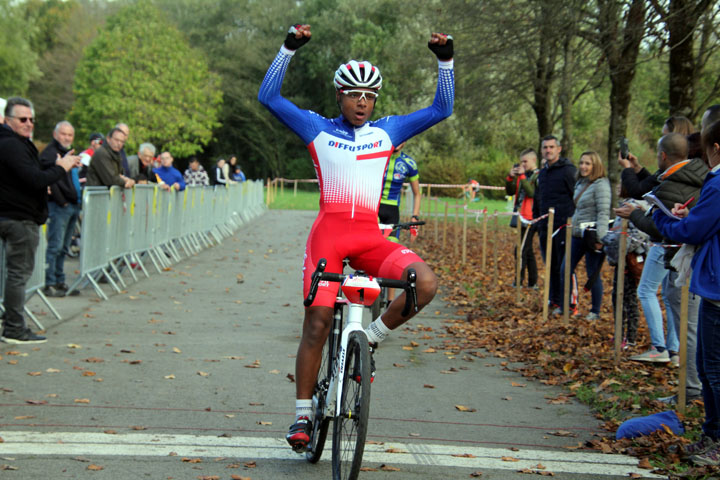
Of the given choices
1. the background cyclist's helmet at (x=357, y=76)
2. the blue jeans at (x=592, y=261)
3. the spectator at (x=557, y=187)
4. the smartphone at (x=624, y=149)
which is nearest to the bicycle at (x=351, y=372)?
the background cyclist's helmet at (x=357, y=76)

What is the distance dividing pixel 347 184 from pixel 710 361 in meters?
2.41

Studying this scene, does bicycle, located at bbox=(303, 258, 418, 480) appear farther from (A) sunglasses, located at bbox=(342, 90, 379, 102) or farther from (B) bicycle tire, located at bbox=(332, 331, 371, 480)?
(A) sunglasses, located at bbox=(342, 90, 379, 102)

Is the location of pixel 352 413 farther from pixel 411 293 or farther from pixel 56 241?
pixel 56 241

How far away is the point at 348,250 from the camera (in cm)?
533

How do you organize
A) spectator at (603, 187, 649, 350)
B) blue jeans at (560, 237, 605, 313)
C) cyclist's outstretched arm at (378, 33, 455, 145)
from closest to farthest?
cyclist's outstretched arm at (378, 33, 455, 145) → spectator at (603, 187, 649, 350) → blue jeans at (560, 237, 605, 313)

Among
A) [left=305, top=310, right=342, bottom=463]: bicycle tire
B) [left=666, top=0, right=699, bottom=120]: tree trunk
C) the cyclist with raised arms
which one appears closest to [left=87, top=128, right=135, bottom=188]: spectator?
the cyclist with raised arms

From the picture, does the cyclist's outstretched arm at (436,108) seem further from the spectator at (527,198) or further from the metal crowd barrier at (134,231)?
the spectator at (527,198)

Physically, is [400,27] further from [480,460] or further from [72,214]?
[480,460]

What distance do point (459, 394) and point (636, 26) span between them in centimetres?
1068

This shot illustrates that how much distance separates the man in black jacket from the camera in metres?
8.93

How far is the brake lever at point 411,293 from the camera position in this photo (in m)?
4.73

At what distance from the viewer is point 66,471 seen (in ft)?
16.7

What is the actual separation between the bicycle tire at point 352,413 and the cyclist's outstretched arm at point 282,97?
56.0 inches

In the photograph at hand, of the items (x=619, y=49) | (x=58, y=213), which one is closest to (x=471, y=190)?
(x=619, y=49)
